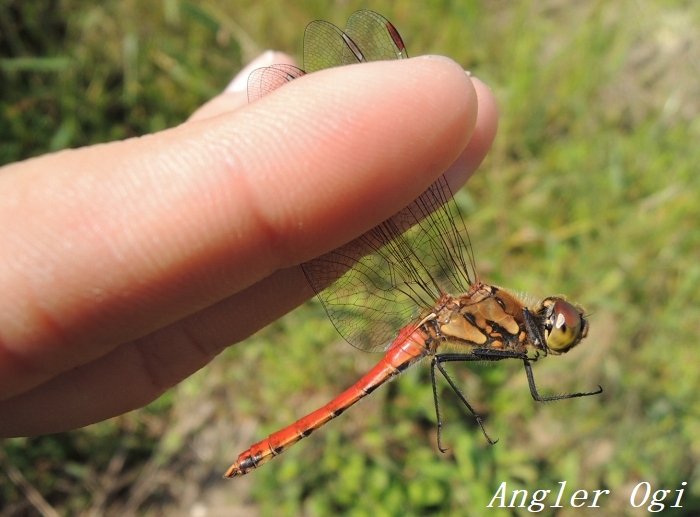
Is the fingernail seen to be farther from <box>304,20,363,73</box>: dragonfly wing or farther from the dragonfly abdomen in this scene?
the dragonfly abdomen

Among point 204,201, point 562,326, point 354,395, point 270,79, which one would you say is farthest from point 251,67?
Result: point 562,326

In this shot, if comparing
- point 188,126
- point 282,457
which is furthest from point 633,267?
point 188,126

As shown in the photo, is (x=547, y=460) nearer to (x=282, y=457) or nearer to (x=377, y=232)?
(x=282, y=457)

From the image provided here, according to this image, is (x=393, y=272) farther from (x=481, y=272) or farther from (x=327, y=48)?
(x=481, y=272)

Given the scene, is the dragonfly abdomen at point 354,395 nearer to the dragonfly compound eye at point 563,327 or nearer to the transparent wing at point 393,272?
the transparent wing at point 393,272

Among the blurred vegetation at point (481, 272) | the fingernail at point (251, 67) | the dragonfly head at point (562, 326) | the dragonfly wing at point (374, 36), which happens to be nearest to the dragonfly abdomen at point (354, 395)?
the dragonfly head at point (562, 326)

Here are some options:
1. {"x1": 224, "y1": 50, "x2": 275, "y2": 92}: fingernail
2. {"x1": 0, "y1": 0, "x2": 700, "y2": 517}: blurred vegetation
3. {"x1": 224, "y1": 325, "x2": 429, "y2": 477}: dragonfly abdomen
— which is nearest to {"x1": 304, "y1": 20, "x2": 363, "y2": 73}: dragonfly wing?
{"x1": 224, "y1": 50, "x2": 275, "y2": 92}: fingernail
